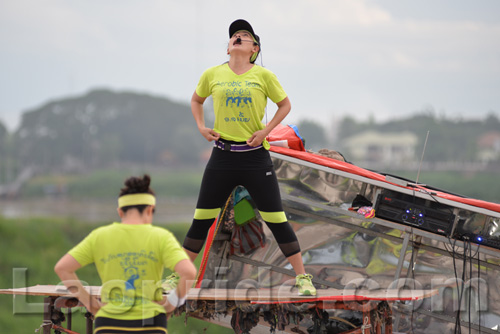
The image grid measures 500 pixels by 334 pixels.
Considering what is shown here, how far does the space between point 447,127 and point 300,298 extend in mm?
75009

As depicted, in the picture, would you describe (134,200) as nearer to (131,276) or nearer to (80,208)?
(131,276)

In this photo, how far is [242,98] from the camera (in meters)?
5.18

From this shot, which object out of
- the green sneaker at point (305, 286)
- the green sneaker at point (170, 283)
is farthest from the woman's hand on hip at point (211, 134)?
the green sneaker at point (305, 286)

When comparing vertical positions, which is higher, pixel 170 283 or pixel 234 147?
pixel 234 147

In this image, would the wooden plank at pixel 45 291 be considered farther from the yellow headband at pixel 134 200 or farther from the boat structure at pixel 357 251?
the yellow headband at pixel 134 200

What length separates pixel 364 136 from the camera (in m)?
92.2

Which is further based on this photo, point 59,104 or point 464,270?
point 59,104

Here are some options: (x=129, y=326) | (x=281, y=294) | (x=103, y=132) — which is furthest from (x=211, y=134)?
(x=103, y=132)

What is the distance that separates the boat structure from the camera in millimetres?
5816

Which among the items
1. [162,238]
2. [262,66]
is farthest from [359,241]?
[162,238]

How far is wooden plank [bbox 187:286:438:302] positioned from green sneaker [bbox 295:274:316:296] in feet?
0.12

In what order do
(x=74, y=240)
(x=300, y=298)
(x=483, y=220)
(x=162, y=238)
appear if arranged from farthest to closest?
(x=74, y=240) < (x=483, y=220) < (x=300, y=298) < (x=162, y=238)

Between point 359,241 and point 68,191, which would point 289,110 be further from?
point 68,191

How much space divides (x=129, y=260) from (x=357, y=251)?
334 centimetres
